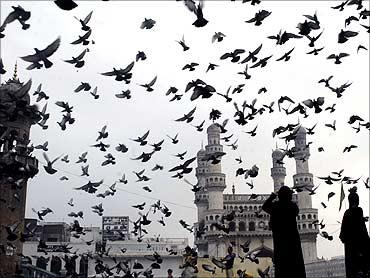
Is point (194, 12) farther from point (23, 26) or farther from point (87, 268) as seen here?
point (87, 268)

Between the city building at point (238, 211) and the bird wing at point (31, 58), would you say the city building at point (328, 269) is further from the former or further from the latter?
the bird wing at point (31, 58)

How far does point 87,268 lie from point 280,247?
41.6 m

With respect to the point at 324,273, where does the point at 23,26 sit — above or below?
above

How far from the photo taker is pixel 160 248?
5328cm

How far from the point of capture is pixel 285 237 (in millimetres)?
8453

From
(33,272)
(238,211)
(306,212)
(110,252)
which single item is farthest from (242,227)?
(33,272)

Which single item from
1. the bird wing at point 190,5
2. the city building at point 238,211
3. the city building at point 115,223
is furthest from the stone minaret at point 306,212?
the bird wing at point 190,5

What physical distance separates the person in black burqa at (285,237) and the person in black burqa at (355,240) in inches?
32.2

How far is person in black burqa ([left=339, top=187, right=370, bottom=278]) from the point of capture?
8336 millimetres

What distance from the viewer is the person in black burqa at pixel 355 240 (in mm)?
8336

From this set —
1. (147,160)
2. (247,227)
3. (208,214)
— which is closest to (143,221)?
(147,160)

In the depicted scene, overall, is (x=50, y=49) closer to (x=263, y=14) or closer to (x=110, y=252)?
(x=263, y=14)

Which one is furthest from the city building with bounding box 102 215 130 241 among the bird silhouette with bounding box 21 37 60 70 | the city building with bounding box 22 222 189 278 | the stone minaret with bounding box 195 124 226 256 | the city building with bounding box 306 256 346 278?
the bird silhouette with bounding box 21 37 60 70

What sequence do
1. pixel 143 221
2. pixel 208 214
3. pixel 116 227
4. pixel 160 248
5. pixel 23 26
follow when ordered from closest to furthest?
pixel 23 26 → pixel 143 221 → pixel 160 248 → pixel 116 227 → pixel 208 214
